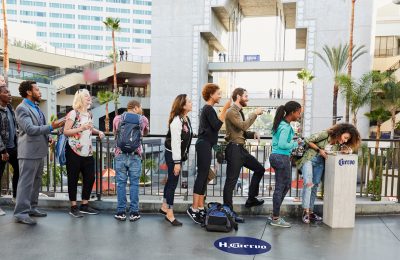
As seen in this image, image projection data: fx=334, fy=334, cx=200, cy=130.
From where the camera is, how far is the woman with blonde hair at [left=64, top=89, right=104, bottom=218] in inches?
190

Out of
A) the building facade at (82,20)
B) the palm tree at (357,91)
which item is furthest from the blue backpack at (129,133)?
the building facade at (82,20)

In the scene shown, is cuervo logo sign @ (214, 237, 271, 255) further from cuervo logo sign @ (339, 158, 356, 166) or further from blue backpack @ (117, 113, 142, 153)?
blue backpack @ (117, 113, 142, 153)

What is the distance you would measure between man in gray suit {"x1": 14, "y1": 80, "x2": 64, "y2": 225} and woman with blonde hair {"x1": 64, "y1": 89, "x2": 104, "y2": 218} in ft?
0.69

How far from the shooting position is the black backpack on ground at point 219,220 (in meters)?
4.65

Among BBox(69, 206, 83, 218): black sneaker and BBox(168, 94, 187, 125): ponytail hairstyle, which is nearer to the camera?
BBox(168, 94, 187, 125): ponytail hairstyle

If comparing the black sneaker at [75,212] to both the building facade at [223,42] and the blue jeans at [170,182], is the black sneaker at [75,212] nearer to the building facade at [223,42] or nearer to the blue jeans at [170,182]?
the blue jeans at [170,182]

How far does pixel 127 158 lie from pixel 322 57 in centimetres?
2639

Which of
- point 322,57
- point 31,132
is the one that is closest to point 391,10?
point 322,57

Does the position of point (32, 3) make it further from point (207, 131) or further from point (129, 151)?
point (207, 131)

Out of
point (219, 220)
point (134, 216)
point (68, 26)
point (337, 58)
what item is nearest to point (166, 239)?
point (219, 220)

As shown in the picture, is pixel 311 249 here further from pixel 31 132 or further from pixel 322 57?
pixel 322 57

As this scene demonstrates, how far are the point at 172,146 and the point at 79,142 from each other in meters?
1.43

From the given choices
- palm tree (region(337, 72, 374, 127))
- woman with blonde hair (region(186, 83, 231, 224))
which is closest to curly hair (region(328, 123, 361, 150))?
woman with blonde hair (region(186, 83, 231, 224))

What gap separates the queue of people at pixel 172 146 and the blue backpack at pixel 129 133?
0.01 metres
